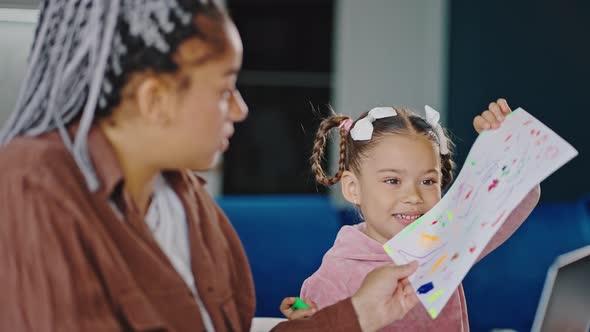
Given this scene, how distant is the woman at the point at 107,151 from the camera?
0.78m

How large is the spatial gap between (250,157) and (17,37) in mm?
→ 3505

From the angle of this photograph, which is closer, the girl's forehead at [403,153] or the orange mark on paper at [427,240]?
the orange mark on paper at [427,240]

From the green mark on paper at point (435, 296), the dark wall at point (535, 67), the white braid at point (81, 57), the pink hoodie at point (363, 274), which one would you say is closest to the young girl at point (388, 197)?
the pink hoodie at point (363, 274)

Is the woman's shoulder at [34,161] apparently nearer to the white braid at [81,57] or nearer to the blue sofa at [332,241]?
the white braid at [81,57]

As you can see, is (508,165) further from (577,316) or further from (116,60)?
(116,60)

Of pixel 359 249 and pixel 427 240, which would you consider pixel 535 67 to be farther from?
pixel 427 240

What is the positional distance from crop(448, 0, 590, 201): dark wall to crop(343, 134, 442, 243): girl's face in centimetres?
254

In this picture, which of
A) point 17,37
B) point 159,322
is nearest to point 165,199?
point 159,322

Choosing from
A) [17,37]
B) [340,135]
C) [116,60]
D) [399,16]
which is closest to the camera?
[116,60]

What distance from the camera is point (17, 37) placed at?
1.17m

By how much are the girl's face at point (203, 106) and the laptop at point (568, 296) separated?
2.04ft

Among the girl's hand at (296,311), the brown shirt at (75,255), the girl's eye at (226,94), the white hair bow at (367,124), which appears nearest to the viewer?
the brown shirt at (75,255)

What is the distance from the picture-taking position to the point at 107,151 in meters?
0.85

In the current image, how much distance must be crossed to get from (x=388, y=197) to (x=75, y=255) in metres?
0.79
